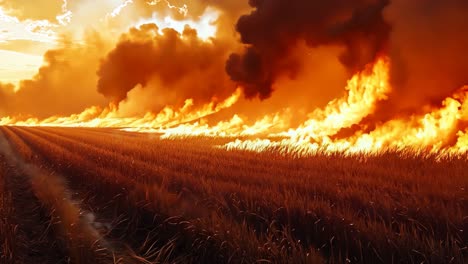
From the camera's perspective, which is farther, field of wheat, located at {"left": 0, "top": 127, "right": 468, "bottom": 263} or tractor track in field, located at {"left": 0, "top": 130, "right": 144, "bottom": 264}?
tractor track in field, located at {"left": 0, "top": 130, "right": 144, "bottom": 264}

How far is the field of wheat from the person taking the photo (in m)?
5.89

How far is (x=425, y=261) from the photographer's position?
205 inches

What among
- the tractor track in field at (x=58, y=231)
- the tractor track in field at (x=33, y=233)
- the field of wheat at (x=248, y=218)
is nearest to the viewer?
the field of wheat at (x=248, y=218)

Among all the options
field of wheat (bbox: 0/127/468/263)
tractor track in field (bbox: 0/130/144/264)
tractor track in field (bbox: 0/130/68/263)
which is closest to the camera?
field of wheat (bbox: 0/127/468/263)

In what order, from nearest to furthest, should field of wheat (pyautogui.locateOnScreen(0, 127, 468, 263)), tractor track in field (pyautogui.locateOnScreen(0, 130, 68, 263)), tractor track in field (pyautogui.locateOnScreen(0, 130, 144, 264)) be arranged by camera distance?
field of wheat (pyautogui.locateOnScreen(0, 127, 468, 263)) → tractor track in field (pyautogui.locateOnScreen(0, 130, 144, 264)) → tractor track in field (pyautogui.locateOnScreen(0, 130, 68, 263))

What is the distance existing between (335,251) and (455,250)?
5.35ft

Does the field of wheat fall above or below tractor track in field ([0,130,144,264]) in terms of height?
above

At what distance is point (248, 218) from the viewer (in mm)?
7664

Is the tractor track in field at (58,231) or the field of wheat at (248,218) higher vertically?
the field of wheat at (248,218)

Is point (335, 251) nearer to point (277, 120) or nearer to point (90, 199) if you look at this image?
point (90, 199)

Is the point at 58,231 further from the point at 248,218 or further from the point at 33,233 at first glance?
the point at 248,218

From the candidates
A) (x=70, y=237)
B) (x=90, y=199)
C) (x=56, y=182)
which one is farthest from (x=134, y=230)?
(x=56, y=182)

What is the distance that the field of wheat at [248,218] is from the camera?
19.3 feet

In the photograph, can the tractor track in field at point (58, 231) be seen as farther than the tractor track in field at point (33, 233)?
No
